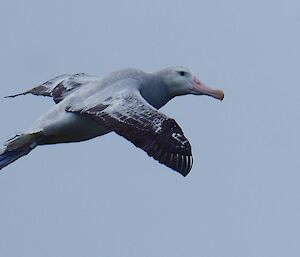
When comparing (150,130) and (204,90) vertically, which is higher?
(204,90)

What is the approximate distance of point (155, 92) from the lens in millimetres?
26125

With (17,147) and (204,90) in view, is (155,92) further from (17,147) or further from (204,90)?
(17,147)

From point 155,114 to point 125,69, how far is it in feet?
6.60

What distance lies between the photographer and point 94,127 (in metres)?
25.4

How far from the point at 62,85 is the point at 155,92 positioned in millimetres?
2017

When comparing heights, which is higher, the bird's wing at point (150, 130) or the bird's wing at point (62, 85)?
the bird's wing at point (62, 85)

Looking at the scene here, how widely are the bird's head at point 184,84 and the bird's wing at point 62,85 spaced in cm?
109

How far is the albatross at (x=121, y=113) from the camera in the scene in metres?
23.6

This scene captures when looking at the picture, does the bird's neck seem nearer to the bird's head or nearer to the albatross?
the albatross

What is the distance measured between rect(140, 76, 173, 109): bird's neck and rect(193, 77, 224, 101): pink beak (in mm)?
626

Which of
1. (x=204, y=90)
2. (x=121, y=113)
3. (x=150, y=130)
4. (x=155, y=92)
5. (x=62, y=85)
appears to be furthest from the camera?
(x=62, y=85)

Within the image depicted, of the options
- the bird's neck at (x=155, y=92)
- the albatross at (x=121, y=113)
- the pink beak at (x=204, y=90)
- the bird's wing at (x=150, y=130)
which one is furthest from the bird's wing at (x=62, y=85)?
the bird's wing at (x=150, y=130)

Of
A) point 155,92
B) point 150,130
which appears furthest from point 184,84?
point 150,130

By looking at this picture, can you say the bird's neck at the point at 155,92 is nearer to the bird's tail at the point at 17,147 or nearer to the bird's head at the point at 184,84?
the bird's head at the point at 184,84
